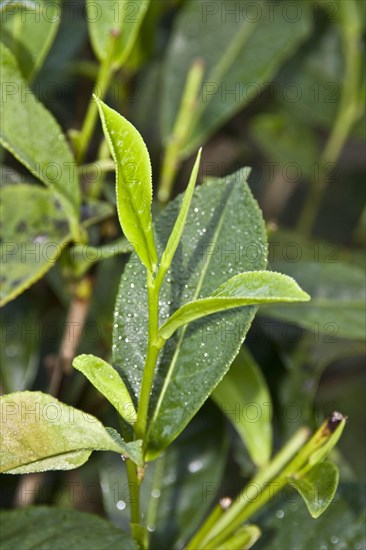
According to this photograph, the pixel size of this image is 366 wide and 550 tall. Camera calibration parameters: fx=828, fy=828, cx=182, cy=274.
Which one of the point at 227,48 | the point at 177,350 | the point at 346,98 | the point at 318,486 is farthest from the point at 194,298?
the point at 346,98

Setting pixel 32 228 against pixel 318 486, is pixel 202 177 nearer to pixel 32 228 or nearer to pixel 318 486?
pixel 32 228

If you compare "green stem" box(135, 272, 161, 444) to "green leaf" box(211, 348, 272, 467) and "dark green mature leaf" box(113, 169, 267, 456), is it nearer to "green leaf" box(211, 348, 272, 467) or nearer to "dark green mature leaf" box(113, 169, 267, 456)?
"dark green mature leaf" box(113, 169, 267, 456)

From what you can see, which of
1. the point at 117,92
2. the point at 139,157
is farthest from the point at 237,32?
the point at 139,157

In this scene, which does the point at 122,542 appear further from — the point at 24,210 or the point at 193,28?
the point at 193,28

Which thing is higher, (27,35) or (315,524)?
(27,35)

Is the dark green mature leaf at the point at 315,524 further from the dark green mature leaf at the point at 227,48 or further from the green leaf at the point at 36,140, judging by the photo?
the dark green mature leaf at the point at 227,48
